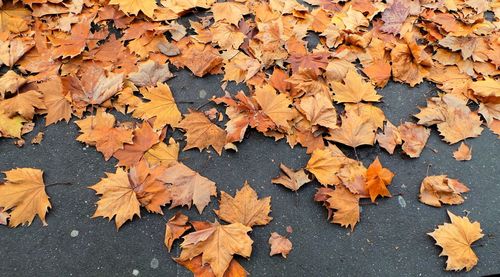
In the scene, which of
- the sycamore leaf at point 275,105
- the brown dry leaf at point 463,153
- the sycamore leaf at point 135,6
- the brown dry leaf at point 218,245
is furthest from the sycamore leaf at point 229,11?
the brown dry leaf at point 463,153

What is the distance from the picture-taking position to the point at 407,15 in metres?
3.30

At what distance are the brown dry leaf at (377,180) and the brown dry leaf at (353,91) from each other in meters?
0.50

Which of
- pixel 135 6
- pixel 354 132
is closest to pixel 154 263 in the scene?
pixel 354 132

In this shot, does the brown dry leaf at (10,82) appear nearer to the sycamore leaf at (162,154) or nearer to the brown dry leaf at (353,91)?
the sycamore leaf at (162,154)

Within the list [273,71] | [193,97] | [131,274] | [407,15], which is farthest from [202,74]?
[407,15]

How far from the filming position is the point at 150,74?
112 inches

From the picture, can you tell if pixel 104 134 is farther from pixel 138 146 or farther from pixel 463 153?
pixel 463 153

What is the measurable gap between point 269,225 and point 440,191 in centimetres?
102

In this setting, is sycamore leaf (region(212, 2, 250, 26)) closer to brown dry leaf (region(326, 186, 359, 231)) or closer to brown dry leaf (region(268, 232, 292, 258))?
brown dry leaf (region(326, 186, 359, 231))

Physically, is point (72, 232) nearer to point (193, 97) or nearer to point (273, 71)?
point (193, 97)

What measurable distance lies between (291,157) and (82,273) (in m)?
1.30

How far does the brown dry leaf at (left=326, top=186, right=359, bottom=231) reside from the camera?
2.31 meters

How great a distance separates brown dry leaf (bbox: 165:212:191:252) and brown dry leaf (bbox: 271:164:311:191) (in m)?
0.56

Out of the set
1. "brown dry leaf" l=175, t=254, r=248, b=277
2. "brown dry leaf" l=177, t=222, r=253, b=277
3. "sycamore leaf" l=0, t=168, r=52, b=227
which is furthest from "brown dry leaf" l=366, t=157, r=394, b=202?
"sycamore leaf" l=0, t=168, r=52, b=227
